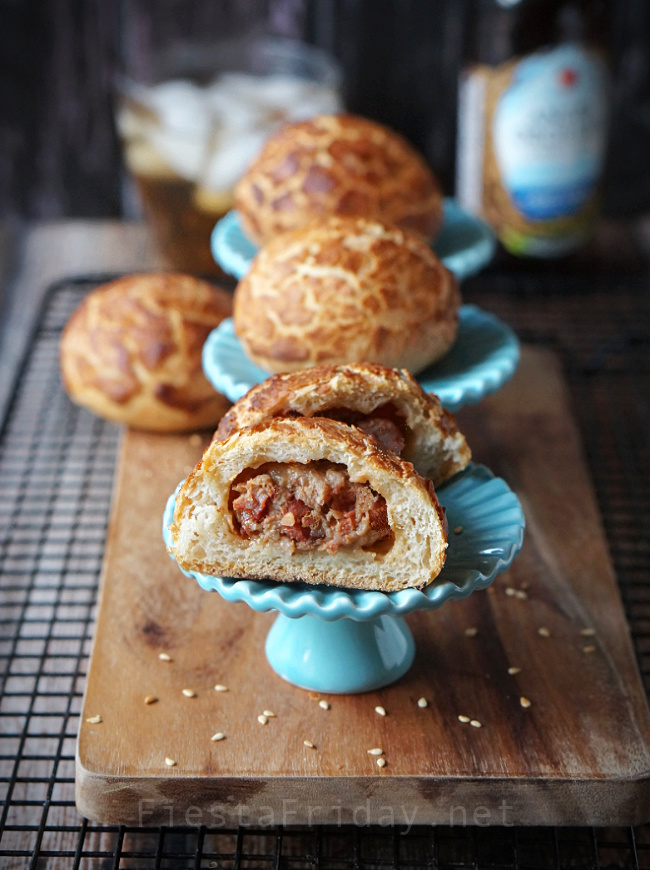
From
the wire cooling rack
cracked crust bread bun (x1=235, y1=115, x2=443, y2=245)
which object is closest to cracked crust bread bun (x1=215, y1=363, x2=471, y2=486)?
the wire cooling rack

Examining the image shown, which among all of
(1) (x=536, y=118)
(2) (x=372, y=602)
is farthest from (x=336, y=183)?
(2) (x=372, y=602)

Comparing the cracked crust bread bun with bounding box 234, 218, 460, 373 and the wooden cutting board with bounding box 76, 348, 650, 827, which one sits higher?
the cracked crust bread bun with bounding box 234, 218, 460, 373

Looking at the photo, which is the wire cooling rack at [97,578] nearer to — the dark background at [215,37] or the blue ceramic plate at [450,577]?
the blue ceramic plate at [450,577]

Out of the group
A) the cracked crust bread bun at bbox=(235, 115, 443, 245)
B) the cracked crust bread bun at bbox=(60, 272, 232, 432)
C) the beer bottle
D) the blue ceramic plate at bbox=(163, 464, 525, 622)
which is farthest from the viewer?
the beer bottle

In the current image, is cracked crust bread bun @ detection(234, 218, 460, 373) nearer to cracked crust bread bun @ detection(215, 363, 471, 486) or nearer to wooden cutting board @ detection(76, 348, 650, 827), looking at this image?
cracked crust bread bun @ detection(215, 363, 471, 486)

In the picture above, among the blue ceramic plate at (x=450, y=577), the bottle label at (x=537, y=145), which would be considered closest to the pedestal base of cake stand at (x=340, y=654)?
the blue ceramic plate at (x=450, y=577)

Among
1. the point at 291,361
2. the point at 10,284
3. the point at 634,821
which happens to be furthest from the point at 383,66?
the point at 634,821
